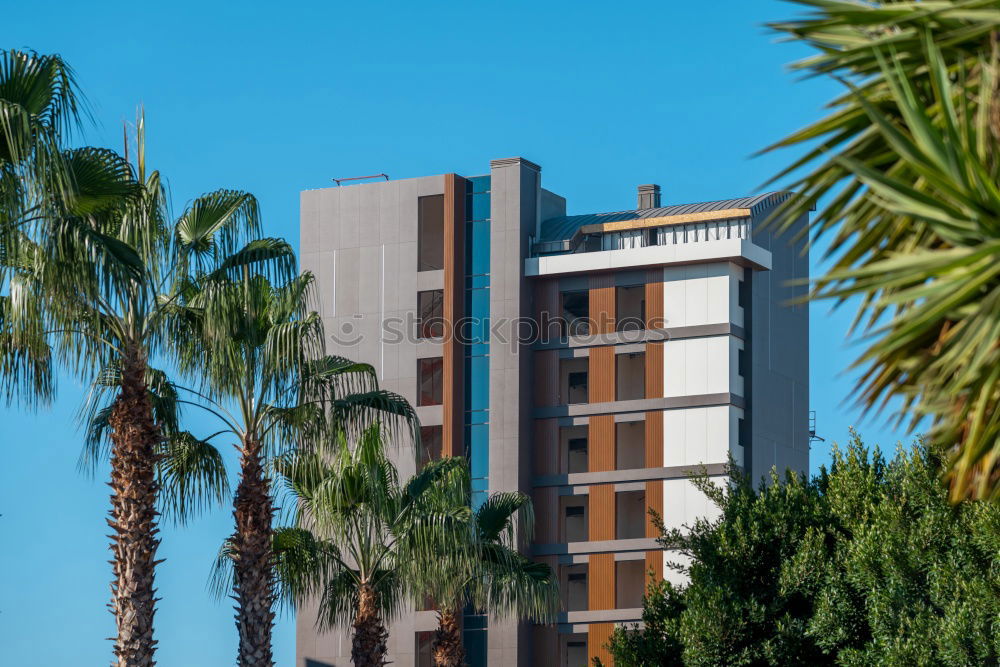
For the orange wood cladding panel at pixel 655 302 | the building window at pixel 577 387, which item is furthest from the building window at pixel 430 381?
the orange wood cladding panel at pixel 655 302

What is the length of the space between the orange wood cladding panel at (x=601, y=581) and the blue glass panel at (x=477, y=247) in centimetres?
1217

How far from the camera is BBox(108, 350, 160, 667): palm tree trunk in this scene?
23.3 m

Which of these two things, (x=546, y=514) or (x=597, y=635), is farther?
(x=546, y=514)

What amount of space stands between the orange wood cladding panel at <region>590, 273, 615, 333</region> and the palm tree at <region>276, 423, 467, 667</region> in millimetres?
27198

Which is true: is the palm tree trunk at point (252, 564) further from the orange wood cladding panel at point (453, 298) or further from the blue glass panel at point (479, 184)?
the blue glass panel at point (479, 184)

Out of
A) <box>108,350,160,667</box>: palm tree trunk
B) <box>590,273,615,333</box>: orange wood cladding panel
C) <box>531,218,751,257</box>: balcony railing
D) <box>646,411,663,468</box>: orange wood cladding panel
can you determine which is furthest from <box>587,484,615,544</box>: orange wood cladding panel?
<box>108,350,160,667</box>: palm tree trunk

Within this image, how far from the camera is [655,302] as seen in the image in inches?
2356

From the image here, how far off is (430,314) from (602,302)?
7.01 meters

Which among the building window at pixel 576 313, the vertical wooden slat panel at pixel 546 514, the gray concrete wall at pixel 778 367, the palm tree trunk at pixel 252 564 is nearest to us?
the palm tree trunk at pixel 252 564

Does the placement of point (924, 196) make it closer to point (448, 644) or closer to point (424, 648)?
point (448, 644)

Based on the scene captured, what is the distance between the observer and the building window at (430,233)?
63.3 m

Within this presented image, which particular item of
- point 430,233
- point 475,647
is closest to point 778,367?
point 430,233

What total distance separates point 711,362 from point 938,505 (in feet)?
102

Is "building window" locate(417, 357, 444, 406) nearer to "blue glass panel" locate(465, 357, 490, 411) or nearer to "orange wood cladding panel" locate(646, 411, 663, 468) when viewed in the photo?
"blue glass panel" locate(465, 357, 490, 411)
